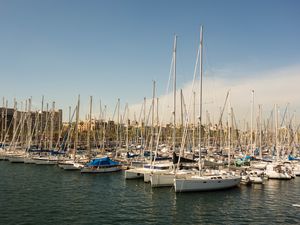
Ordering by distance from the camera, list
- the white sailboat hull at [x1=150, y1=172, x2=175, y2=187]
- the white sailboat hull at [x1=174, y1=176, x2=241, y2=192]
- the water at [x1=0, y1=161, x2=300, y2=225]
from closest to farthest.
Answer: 1. the water at [x1=0, y1=161, x2=300, y2=225]
2. the white sailboat hull at [x1=174, y1=176, x2=241, y2=192]
3. the white sailboat hull at [x1=150, y1=172, x2=175, y2=187]

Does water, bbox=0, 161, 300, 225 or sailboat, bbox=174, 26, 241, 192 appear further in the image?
sailboat, bbox=174, 26, 241, 192

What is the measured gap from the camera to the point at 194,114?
66938 millimetres

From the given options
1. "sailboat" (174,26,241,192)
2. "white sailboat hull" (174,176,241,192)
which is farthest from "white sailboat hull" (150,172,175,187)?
Answer: "white sailboat hull" (174,176,241,192)

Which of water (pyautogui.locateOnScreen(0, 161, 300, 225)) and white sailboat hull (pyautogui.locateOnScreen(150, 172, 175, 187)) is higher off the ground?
white sailboat hull (pyautogui.locateOnScreen(150, 172, 175, 187))

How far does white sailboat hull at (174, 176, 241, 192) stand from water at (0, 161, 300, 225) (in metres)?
→ 0.78

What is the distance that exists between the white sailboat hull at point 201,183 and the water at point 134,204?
30.8 inches

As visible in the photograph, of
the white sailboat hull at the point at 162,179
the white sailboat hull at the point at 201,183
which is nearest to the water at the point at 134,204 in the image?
the white sailboat hull at the point at 201,183

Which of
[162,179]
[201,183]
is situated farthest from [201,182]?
[162,179]

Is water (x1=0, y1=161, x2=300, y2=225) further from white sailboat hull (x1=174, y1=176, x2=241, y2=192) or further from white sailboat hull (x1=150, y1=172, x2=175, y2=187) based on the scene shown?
white sailboat hull (x1=150, y1=172, x2=175, y2=187)

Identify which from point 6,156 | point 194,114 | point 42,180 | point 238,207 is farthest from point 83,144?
point 238,207

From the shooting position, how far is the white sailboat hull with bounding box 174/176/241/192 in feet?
115

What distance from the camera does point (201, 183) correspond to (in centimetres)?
3578

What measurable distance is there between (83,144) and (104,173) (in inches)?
3211

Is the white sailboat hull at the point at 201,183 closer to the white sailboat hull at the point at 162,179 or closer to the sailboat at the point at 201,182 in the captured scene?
the sailboat at the point at 201,182
